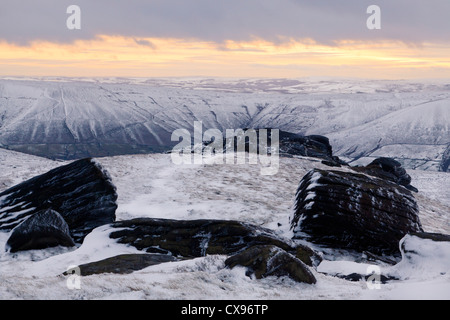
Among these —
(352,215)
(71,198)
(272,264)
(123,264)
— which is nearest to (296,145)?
(352,215)

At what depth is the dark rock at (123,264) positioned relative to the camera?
9634 mm

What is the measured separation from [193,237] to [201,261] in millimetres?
3939

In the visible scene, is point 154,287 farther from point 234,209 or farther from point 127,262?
point 234,209

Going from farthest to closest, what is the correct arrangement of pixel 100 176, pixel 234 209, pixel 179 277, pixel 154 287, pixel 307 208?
pixel 234 209, pixel 100 176, pixel 307 208, pixel 179 277, pixel 154 287

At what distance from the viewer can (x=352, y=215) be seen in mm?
15070

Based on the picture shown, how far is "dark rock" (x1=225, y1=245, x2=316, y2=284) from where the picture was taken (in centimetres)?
859

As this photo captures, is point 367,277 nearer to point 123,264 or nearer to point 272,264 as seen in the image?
point 272,264

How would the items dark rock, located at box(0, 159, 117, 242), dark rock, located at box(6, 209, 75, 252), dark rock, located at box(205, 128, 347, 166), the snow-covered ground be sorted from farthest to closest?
dark rock, located at box(205, 128, 347, 166)
dark rock, located at box(0, 159, 117, 242)
dark rock, located at box(6, 209, 75, 252)
the snow-covered ground

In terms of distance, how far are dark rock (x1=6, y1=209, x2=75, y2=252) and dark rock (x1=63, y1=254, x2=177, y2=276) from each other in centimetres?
356

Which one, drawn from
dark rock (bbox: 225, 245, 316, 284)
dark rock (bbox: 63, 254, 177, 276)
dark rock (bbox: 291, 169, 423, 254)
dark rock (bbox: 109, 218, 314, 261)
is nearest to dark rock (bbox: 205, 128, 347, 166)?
dark rock (bbox: 291, 169, 423, 254)

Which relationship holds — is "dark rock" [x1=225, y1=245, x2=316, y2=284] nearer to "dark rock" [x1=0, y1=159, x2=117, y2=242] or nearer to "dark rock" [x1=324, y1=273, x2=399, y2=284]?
"dark rock" [x1=324, y1=273, x2=399, y2=284]
